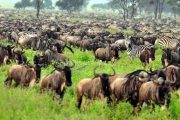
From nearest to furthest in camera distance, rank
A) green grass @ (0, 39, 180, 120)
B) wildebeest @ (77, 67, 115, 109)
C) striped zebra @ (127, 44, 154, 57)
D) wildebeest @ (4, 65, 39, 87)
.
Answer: green grass @ (0, 39, 180, 120) < wildebeest @ (77, 67, 115, 109) < wildebeest @ (4, 65, 39, 87) < striped zebra @ (127, 44, 154, 57)

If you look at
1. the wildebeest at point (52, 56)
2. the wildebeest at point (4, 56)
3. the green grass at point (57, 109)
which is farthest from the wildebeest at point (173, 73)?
the wildebeest at point (4, 56)

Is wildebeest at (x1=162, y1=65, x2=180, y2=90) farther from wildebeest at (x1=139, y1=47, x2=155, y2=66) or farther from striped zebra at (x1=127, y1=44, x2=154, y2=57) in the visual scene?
striped zebra at (x1=127, y1=44, x2=154, y2=57)

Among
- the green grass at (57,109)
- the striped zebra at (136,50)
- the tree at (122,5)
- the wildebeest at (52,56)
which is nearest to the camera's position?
the green grass at (57,109)

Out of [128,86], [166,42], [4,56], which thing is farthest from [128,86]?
[166,42]

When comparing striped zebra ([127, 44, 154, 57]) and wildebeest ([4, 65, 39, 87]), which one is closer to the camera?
wildebeest ([4, 65, 39, 87])

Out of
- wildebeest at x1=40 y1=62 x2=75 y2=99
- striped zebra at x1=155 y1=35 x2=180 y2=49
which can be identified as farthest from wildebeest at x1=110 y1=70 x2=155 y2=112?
striped zebra at x1=155 y1=35 x2=180 y2=49

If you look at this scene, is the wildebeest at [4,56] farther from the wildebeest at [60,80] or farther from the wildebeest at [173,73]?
the wildebeest at [173,73]

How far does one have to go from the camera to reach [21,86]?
14.3 meters

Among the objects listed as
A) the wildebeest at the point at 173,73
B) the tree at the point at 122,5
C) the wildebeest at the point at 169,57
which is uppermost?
the tree at the point at 122,5

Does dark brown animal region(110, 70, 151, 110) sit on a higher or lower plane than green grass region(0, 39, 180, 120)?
higher

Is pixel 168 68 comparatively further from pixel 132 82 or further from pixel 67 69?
pixel 67 69

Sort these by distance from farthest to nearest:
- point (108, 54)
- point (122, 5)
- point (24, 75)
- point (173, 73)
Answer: point (122, 5), point (108, 54), point (24, 75), point (173, 73)

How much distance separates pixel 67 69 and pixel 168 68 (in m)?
3.48

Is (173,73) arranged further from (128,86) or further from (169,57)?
(169,57)
